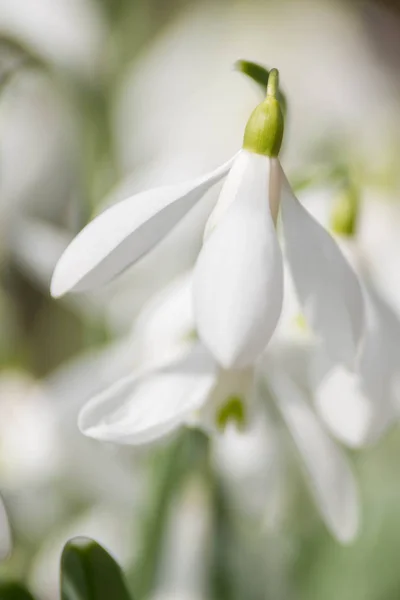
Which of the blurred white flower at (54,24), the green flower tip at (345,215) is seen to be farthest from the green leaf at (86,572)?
the blurred white flower at (54,24)

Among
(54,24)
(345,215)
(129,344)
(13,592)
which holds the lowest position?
(13,592)

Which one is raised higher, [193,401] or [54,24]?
[54,24]

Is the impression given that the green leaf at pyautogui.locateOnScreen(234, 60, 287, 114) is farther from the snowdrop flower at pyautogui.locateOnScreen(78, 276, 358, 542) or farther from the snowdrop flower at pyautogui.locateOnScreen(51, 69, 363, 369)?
the snowdrop flower at pyautogui.locateOnScreen(78, 276, 358, 542)

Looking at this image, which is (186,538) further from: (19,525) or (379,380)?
(379,380)

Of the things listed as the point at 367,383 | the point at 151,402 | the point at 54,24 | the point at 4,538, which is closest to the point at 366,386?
the point at 367,383

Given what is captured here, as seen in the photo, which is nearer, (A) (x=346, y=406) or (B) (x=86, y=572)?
(B) (x=86, y=572)

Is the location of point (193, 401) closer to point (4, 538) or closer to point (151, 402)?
point (151, 402)
